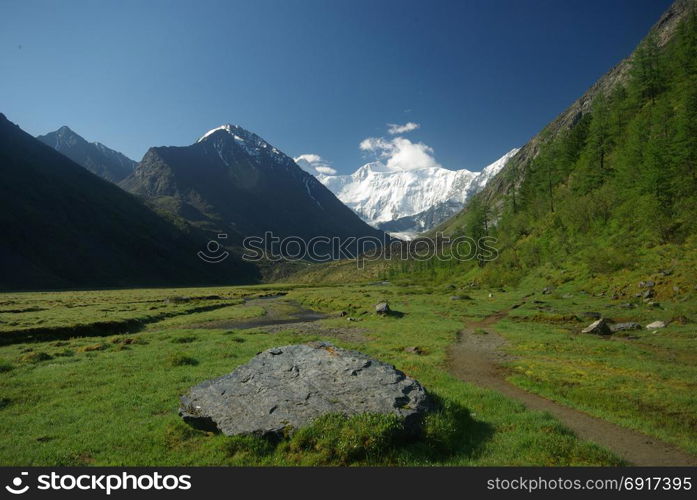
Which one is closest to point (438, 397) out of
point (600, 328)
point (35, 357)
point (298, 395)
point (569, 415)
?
point (298, 395)

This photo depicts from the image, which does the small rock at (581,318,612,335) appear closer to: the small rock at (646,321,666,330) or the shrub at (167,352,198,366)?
the small rock at (646,321,666,330)

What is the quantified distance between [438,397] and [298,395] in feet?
19.0

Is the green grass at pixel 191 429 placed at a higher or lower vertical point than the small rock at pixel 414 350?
higher

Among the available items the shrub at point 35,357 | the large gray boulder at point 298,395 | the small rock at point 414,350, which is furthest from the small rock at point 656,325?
the shrub at point 35,357

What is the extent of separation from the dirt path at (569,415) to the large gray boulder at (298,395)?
6.25 m

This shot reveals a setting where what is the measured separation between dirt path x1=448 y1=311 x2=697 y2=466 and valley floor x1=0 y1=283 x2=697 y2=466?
0.07 m

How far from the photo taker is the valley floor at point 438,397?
A: 1055 centimetres

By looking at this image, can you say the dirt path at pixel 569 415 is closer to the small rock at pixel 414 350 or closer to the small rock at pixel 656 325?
the small rock at pixel 414 350

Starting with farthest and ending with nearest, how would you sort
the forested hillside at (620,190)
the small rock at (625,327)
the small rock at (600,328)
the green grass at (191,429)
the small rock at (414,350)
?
the forested hillside at (620,190)
the small rock at (600,328)
the small rock at (625,327)
the small rock at (414,350)
the green grass at (191,429)

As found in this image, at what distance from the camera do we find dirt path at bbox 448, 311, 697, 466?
10.7 m

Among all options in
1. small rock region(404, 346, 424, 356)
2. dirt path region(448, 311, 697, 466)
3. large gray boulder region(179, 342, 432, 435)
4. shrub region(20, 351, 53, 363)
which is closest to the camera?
dirt path region(448, 311, 697, 466)
